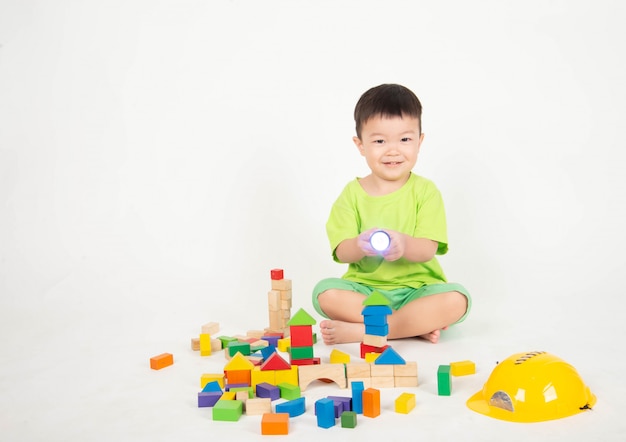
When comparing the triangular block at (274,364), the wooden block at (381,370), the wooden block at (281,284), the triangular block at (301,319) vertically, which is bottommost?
the wooden block at (381,370)

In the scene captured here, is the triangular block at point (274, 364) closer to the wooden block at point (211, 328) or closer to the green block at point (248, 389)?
the green block at point (248, 389)

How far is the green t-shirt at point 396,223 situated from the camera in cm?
224

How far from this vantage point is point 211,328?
2201mm

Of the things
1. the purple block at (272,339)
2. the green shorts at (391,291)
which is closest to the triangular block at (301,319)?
the purple block at (272,339)

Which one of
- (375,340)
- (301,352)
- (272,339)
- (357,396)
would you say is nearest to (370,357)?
(375,340)

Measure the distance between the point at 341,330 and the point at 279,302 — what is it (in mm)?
225

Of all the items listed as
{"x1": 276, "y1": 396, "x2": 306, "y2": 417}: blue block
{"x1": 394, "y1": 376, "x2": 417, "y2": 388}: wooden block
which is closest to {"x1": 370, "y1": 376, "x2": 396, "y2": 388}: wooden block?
{"x1": 394, "y1": 376, "x2": 417, "y2": 388}: wooden block

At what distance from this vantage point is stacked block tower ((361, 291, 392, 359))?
1810 mm

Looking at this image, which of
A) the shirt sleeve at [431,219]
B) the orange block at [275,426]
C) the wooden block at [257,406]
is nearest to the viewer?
the orange block at [275,426]

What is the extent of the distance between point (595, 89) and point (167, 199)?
75.9 inches

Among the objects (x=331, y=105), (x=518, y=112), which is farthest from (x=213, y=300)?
(x=518, y=112)

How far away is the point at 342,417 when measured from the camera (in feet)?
4.68

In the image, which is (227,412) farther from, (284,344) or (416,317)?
(416,317)

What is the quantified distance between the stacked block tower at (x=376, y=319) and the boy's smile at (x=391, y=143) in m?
0.56
